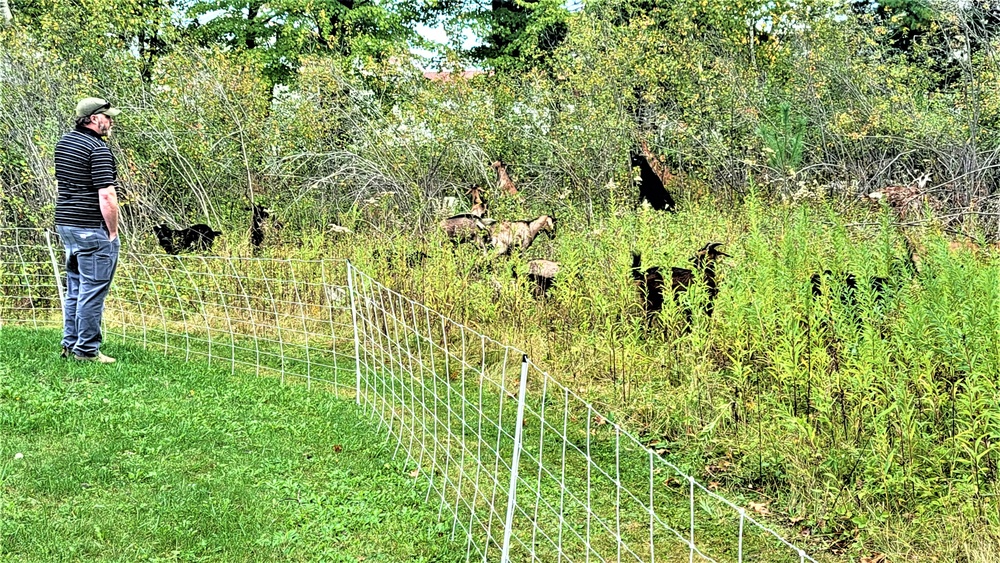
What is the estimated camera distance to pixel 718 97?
39.3 feet

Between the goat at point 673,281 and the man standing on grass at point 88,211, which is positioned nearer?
the goat at point 673,281

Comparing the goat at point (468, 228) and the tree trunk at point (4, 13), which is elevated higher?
the tree trunk at point (4, 13)

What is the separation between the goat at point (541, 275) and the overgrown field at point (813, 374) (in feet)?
0.24

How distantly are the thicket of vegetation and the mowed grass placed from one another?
1.43 m

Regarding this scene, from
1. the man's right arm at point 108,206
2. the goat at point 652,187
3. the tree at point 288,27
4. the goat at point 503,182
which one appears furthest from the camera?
the tree at point 288,27

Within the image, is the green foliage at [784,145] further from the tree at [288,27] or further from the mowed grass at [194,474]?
the tree at [288,27]

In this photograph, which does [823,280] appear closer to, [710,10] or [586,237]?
[586,237]

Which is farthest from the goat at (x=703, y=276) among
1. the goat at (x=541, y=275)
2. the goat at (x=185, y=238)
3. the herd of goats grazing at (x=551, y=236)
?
the goat at (x=185, y=238)

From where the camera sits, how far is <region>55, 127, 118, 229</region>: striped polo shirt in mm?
5289

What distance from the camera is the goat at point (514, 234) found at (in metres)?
6.87

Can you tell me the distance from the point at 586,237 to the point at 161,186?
5.07 meters

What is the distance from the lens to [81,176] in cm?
536

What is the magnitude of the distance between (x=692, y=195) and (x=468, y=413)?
23.7 feet

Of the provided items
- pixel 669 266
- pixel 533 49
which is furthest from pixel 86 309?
pixel 533 49
